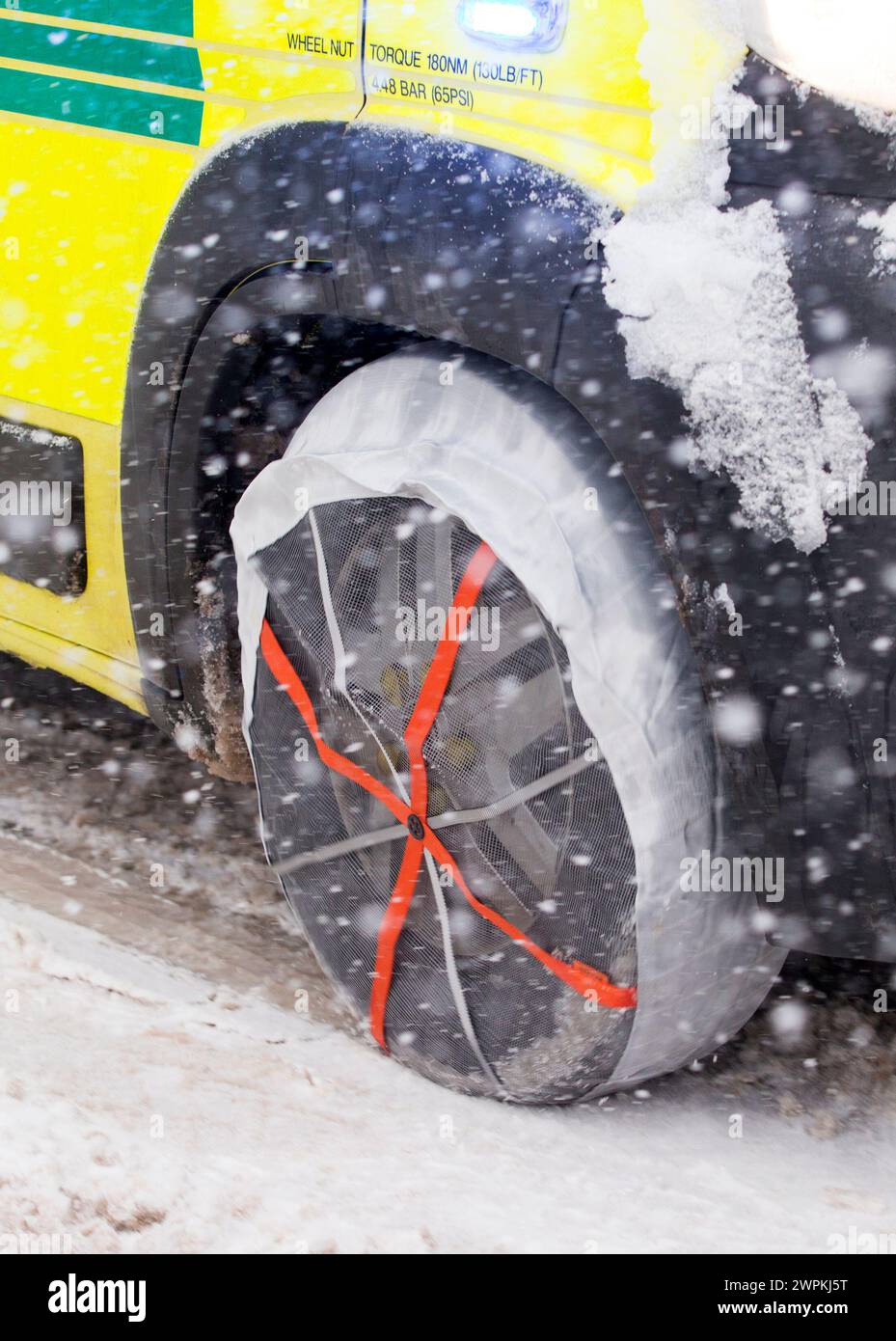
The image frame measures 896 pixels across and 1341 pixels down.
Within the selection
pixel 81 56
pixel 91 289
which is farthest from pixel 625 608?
pixel 81 56

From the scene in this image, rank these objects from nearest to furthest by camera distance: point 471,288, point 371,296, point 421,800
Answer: point 471,288
point 371,296
point 421,800

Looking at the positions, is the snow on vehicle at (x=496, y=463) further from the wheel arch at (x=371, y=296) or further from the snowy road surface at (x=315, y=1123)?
the snowy road surface at (x=315, y=1123)

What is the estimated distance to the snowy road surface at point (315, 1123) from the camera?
1.69 meters

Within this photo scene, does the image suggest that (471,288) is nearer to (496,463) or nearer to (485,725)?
(496,463)

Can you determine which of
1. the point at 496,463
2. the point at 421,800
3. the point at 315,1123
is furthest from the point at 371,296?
the point at 315,1123

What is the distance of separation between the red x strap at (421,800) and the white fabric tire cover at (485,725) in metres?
0.02

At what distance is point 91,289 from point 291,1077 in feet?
4.33

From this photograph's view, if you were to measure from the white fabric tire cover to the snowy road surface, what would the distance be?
13cm

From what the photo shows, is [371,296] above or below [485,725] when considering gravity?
above

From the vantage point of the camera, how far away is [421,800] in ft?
6.28

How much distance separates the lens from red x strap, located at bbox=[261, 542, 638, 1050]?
1771mm

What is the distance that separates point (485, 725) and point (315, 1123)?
0.66m

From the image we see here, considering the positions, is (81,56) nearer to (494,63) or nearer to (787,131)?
(494,63)

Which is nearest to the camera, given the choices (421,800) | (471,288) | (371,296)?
(471,288)
